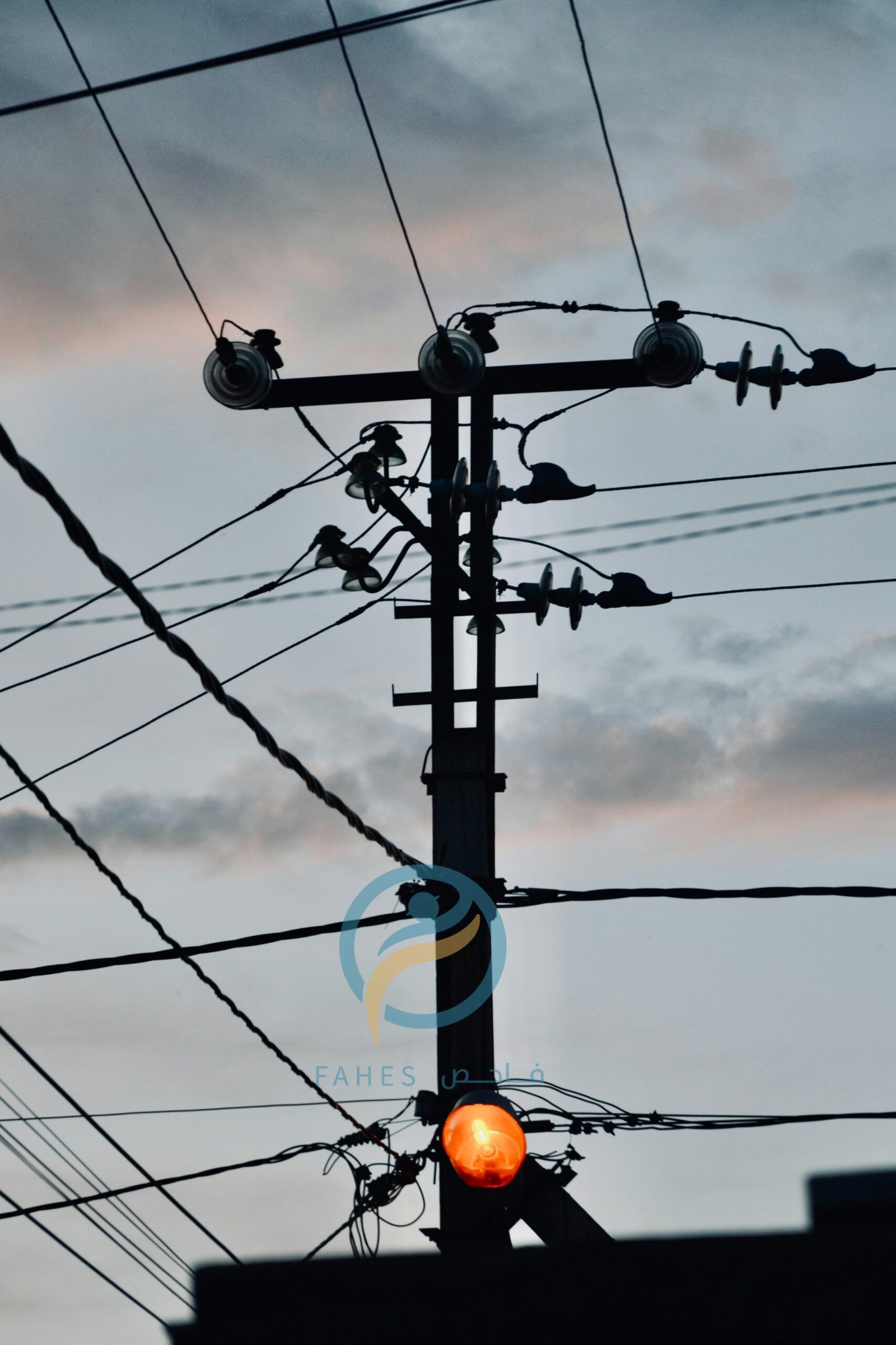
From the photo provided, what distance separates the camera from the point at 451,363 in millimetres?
9797

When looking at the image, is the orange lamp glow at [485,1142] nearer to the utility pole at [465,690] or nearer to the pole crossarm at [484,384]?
the utility pole at [465,690]

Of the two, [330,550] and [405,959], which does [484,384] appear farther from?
[405,959]

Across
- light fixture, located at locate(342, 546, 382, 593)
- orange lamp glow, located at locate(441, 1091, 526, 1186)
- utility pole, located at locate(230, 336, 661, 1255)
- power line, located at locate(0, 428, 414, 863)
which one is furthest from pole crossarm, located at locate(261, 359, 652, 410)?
orange lamp glow, located at locate(441, 1091, 526, 1186)

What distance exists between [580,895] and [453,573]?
2.46 metres

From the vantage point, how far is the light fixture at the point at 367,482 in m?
10.3

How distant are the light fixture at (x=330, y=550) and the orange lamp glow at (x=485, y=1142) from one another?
155 inches

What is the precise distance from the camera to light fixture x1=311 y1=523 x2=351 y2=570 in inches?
408

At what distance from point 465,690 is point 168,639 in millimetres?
4103

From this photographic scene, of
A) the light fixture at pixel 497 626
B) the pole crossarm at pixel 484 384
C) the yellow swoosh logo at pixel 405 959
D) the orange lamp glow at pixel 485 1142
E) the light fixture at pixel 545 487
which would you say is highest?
the pole crossarm at pixel 484 384

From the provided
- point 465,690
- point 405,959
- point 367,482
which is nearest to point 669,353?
point 367,482

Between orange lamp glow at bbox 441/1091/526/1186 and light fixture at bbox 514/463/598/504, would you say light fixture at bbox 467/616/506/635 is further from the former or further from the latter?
orange lamp glow at bbox 441/1091/526/1186

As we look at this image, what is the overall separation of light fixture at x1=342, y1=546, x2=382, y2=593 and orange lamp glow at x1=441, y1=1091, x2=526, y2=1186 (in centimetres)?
383

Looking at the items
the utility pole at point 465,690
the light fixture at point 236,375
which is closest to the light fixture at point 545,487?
the utility pole at point 465,690

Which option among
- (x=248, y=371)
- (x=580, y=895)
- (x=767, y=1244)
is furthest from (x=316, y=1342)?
(x=248, y=371)
